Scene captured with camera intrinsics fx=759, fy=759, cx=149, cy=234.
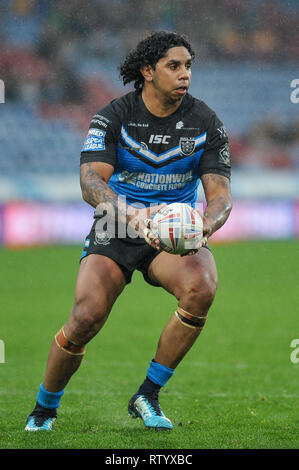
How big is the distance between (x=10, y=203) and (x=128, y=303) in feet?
24.1

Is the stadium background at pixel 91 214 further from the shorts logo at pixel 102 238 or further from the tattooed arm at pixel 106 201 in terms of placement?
the tattooed arm at pixel 106 201

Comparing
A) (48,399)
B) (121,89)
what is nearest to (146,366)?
(48,399)

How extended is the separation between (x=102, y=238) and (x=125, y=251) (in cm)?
18

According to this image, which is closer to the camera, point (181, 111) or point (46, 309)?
point (181, 111)

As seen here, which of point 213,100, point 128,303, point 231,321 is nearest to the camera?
point 231,321

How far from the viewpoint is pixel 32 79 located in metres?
24.2

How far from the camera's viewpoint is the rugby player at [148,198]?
4.63 metres

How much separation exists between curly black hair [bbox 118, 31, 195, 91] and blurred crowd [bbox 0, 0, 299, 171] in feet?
62.2

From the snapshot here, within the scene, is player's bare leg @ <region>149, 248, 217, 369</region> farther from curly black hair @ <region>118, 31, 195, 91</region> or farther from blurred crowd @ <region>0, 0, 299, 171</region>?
blurred crowd @ <region>0, 0, 299, 171</region>

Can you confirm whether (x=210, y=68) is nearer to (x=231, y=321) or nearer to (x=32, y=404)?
(x=231, y=321)

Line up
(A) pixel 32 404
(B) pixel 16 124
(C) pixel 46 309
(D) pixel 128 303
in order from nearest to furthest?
(A) pixel 32 404, (C) pixel 46 309, (D) pixel 128 303, (B) pixel 16 124

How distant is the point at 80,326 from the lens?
4566mm
